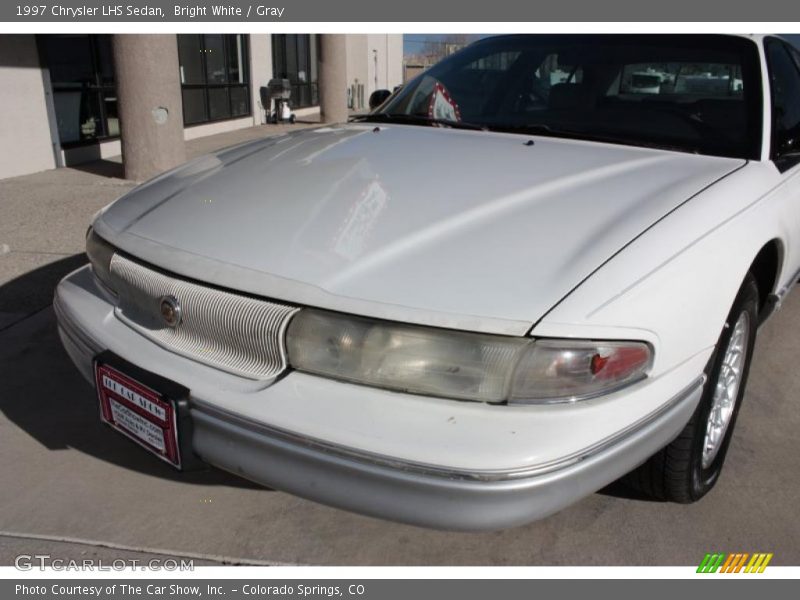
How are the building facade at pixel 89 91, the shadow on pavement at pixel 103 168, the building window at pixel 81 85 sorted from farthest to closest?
the building window at pixel 81 85 < the shadow on pavement at pixel 103 168 < the building facade at pixel 89 91

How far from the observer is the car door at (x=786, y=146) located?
8.62ft

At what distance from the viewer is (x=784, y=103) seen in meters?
2.98

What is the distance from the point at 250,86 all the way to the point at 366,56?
26.8ft

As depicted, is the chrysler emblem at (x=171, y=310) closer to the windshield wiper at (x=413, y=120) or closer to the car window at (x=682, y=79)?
the windshield wiper at (x=413, y=120)

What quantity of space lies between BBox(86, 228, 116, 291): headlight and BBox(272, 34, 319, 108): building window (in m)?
13.4

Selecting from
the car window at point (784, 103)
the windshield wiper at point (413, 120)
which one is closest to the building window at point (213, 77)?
the windshield wiper at point (413, 120)

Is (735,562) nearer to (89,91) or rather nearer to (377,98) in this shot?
(377,98)

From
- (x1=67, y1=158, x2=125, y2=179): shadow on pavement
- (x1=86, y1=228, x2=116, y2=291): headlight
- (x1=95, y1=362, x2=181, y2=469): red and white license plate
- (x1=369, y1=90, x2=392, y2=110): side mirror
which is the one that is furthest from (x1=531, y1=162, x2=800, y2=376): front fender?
(x1=67, y1=158, x2=125, y2=179): shadow on pavement

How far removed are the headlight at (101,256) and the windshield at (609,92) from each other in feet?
4.73

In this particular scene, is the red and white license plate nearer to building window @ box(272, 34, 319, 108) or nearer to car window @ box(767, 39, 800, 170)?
car window @ box(767, 39, 800, 170)

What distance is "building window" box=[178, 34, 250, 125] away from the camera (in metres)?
11.3

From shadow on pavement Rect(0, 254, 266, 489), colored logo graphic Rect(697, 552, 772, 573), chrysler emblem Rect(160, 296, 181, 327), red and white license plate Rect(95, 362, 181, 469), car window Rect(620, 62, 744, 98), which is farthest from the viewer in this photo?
car window Rect(620, 62, 744, 98)

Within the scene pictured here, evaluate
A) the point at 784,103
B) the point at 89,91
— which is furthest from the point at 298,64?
the point at 784,103

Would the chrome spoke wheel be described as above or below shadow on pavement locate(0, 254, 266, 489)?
above
